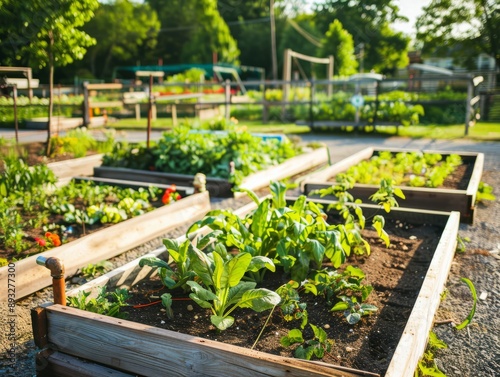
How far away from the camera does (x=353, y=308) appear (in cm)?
267

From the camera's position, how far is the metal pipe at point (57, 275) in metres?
2.49

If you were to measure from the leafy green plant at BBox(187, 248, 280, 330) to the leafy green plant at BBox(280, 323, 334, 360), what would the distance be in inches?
6.6

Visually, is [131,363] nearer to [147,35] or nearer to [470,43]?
[470,43]

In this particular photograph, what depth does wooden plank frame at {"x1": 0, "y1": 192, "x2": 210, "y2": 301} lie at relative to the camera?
3430 mm

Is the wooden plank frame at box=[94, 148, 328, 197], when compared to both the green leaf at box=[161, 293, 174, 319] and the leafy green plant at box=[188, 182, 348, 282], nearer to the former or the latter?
the leafy green plant at box=[188, 182, 348, 282]

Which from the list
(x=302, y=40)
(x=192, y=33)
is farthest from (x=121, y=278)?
(x=192, y=33)

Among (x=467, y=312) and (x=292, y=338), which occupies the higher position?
(x=292, y=338)

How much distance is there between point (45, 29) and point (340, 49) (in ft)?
63.0

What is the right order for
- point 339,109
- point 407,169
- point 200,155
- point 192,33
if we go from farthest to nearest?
1. point 192,33
2. point 339,109
3. point 200,155
4. point 407,169

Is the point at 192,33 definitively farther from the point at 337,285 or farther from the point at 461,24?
the point at 337,285

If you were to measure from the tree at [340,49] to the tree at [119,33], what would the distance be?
50.8 feet

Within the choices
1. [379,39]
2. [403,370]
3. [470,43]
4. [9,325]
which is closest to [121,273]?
[9,325]

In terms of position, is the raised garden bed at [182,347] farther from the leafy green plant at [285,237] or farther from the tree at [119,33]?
the tree at [119,33]

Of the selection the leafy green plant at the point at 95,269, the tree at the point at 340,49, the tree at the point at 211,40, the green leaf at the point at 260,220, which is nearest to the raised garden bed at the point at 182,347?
the green leaf at the point at 260,220
